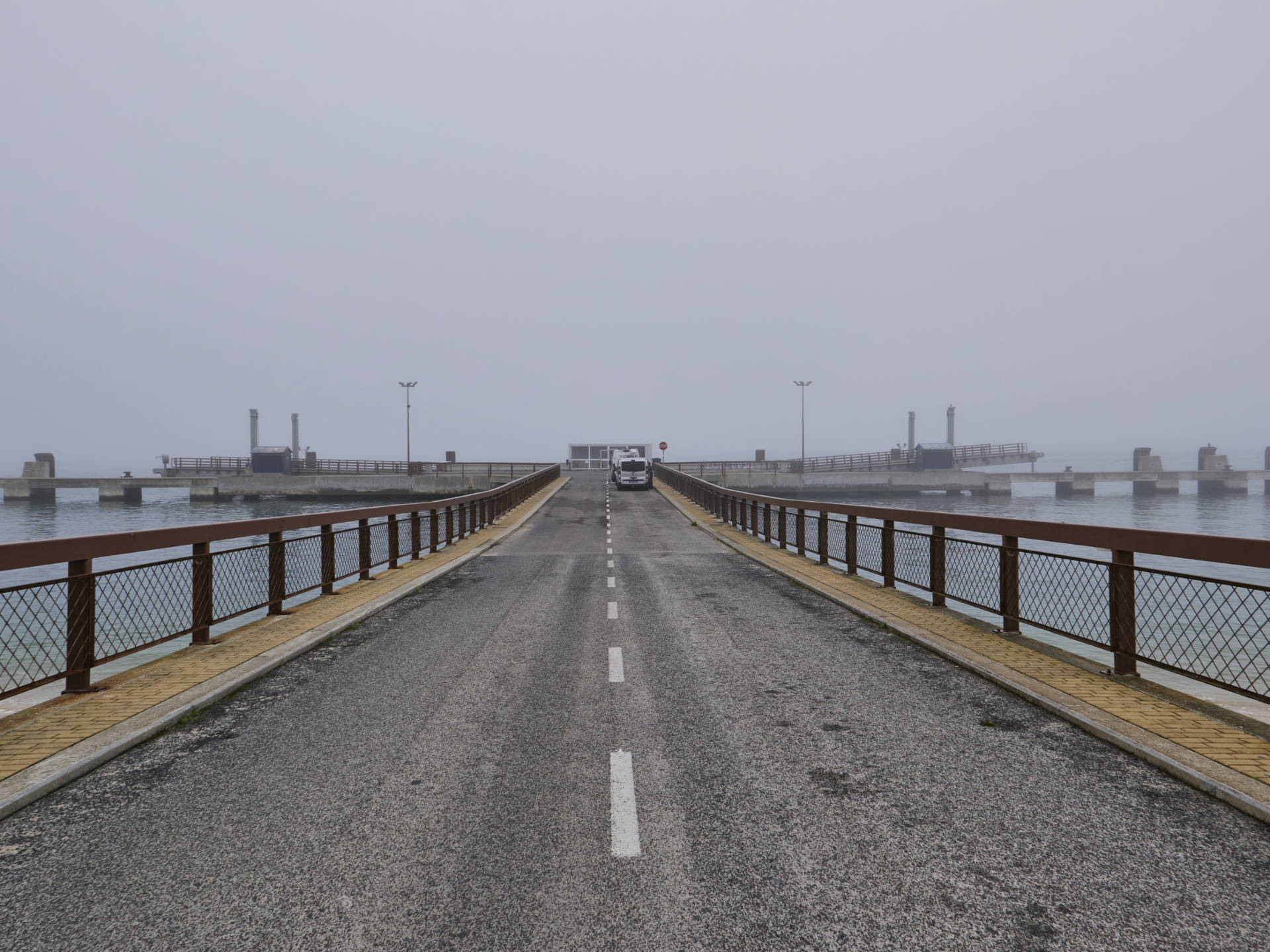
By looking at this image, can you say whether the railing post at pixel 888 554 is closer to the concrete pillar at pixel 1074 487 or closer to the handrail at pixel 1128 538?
the handrail at pixel 1128 538

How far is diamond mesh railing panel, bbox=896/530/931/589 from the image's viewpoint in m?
11.5

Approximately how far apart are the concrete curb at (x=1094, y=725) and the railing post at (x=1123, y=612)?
94 cm

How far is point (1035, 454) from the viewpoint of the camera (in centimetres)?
8469

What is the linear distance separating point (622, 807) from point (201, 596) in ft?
21.2

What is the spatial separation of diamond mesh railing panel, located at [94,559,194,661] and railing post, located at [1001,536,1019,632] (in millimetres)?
8823

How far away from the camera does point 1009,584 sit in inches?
340

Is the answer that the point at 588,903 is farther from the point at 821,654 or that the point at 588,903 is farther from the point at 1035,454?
the point at 1035,454

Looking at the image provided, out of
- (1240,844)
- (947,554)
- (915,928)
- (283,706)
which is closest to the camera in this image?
(915,928)

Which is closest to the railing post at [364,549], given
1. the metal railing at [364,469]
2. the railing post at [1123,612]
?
the railing post at [1123,612]

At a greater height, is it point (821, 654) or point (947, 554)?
point (947, 554)

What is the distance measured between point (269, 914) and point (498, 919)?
1.03 meters

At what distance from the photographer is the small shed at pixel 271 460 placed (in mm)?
72625

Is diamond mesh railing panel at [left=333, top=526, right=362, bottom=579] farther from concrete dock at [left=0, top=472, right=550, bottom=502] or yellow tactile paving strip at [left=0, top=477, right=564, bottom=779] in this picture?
concrete dock at [left=0, top=472, right=550, bottom=502]

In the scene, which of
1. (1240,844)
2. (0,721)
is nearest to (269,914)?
(0,721)
